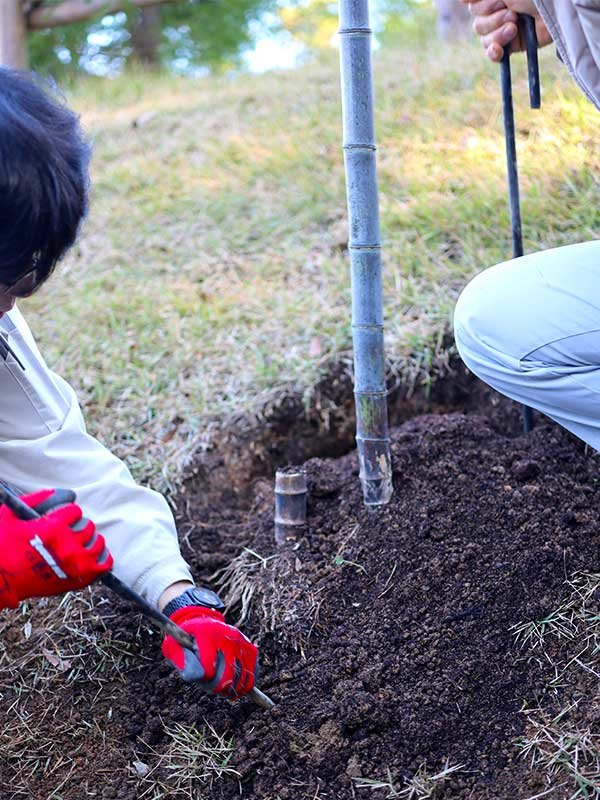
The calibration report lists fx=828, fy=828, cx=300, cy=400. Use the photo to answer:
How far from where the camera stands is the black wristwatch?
5.71ft

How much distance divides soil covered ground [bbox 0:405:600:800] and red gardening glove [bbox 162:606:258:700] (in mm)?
102

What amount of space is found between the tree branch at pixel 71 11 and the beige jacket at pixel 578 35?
463 centimetres

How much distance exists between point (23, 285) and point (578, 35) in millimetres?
1104

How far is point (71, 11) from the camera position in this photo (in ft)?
18.7

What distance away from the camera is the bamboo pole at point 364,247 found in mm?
1767

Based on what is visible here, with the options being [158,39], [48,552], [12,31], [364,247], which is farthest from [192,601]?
[158,39]

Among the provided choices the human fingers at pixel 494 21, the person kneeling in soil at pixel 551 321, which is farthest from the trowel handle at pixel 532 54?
the person kneeling in soil at pixel 551 321

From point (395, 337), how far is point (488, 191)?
0.83 m

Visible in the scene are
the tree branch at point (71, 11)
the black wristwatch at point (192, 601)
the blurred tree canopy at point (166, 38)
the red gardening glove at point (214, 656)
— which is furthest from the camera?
the blurred tree canopy at point (166, 38)

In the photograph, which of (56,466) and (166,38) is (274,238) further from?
(166,38)

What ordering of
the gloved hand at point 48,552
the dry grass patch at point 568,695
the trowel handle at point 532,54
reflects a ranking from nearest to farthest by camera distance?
the gloved hand at point 48,552 → the dry grass patch at point 568,695 → the trowel handle at point 532,54

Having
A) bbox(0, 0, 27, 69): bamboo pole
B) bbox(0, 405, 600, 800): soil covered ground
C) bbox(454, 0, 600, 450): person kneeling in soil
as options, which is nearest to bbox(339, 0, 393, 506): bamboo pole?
bbox(0, 405, 600, 800): soil covered ground

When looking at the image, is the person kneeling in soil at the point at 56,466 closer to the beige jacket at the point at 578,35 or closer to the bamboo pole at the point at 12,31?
the beige jacket at the point at 578,35

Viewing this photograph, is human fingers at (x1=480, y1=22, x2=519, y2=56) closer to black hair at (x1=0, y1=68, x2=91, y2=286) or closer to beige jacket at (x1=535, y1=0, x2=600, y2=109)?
beige jacket at (x1=535, y1=0, x2=600, y2=109)
